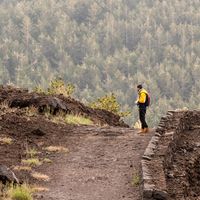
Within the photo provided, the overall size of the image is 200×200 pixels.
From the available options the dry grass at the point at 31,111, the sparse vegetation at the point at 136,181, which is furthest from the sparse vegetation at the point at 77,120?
the sparse vegetation at the point at 136,181

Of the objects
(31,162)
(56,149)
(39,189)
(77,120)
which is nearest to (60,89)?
(77,120)

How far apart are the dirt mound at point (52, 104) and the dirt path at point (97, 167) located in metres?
3.42

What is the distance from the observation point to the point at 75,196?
49.8 ft

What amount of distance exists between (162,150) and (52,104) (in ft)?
35.0

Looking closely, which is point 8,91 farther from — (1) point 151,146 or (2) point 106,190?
(2) point 106,190

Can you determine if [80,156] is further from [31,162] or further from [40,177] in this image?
[40,177]

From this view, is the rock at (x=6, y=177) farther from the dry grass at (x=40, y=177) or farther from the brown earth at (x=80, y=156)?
the dry grass at (x=40, y=177)

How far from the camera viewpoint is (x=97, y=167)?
18.5m

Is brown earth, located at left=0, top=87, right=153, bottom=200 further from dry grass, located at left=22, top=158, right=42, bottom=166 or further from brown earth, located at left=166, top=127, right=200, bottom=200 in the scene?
brown earth, located at left=166, top=127, right=200, bottom=200

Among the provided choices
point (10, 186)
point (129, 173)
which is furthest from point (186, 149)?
point (10, 186)

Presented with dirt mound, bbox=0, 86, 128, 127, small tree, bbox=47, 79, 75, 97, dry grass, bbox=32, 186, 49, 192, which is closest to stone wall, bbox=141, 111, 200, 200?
dry grass, bbox=32, 186, 49, 192

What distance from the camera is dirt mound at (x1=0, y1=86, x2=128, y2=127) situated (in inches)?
1116

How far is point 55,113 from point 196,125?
6.57m

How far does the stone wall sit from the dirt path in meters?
0.50
